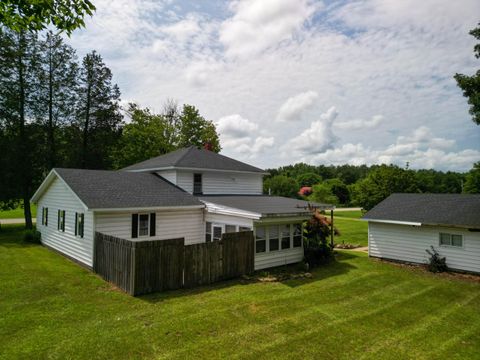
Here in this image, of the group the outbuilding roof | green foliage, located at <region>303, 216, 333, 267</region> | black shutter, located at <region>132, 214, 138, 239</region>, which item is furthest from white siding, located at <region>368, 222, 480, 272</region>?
black shutter, located at <region>132, 214, 138, 239</region>

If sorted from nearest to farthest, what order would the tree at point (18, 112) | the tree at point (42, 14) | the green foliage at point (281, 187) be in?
1. the tree at point (42, 14)
2. the tree at point (18, 112)
3. the green foliage at point (281, 187)

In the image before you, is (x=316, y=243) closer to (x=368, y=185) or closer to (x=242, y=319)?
(x=242, y=319)

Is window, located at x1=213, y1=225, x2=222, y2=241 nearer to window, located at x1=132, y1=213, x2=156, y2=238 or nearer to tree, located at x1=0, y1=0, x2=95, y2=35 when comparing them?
window, located at x1=132, y1=213, x2=156, y2=238

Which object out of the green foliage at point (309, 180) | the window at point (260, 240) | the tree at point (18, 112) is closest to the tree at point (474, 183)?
the green foliage at point (309, 180)

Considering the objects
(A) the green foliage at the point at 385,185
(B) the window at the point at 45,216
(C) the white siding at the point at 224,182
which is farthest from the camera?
(A) the green foliage at the point at 385,185

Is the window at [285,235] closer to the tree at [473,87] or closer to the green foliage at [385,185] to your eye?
the tree at [473,87]

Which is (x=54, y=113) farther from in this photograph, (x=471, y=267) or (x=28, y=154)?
(x=471, y=267)

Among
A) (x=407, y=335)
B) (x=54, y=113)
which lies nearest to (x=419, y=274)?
(x=407, y=335)
